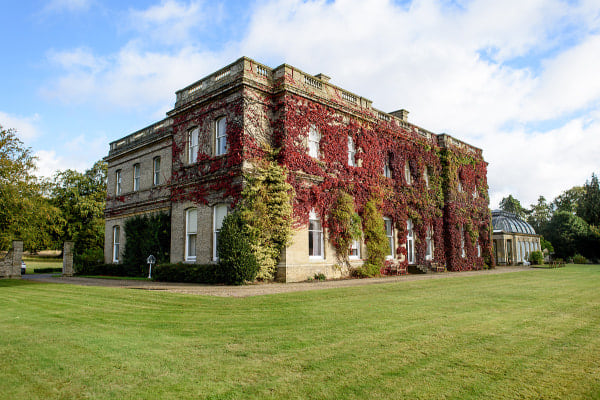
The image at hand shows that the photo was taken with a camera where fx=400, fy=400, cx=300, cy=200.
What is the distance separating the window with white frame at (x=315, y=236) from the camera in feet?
60.8

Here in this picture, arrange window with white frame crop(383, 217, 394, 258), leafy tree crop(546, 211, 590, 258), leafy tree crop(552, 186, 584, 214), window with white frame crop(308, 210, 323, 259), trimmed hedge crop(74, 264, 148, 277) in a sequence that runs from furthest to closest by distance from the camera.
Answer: leafy tree crop(552, 186, 584, 214) < leafy tree crop(546, 211, 590, 258) < trimmed hedge crop(74, 264, 148, 277) < window with white frame crop(383, 217, 394, 258) < window with white frame crop(308, 210, 323, 259)

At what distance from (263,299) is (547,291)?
8.83 m

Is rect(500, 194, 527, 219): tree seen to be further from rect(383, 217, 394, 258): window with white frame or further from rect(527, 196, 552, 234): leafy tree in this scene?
rect(383, 217, 394, 258): window with white frame

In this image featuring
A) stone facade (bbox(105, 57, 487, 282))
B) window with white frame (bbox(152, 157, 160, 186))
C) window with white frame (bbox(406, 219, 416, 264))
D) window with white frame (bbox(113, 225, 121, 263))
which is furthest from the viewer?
window with white frame (bbox(113, 225, 121, 263))

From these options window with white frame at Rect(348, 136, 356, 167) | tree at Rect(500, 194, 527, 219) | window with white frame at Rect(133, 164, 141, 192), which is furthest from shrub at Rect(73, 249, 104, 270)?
tree at Rect(500, 194, 527, 219)

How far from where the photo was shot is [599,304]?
9.69 m

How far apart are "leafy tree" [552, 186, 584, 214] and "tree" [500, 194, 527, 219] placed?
13467mm

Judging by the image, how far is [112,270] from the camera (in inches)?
993

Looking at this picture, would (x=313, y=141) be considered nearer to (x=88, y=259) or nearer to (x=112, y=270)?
(x=112, y=270)

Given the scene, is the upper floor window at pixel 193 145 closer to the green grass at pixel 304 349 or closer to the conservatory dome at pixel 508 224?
the green grass at pixel 304 349

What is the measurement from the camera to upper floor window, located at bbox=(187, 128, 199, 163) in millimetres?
20141

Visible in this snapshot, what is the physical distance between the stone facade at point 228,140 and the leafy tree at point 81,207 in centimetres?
2537

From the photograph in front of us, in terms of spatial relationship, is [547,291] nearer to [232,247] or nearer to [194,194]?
[232,247]

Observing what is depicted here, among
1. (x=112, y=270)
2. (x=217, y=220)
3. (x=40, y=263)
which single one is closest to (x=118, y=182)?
(x=112, y=270)
